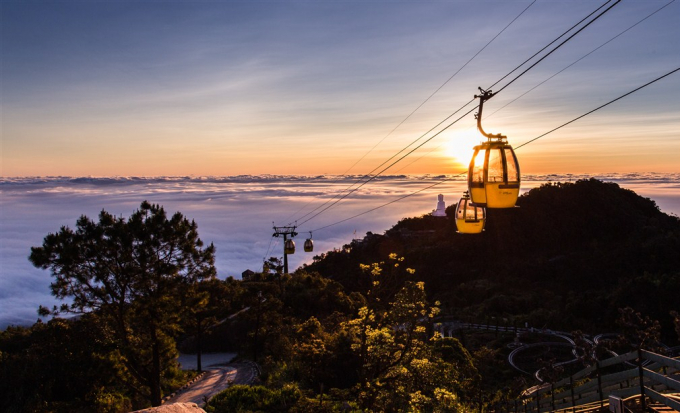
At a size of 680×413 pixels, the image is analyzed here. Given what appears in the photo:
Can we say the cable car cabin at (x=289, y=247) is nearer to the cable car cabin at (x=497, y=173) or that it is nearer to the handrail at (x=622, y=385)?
the handrail at (x=622, y=385)

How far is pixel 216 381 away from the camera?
2306 centimetres

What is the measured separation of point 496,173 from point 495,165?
11cm

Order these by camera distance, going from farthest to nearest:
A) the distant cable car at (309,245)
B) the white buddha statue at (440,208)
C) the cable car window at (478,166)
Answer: the distant cable car at (309,245) → the white buddha statue at (440,208) → the cable car window at (478,166)

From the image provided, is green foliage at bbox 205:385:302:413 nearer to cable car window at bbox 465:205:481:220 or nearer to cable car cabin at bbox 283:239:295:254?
cable car window at bbox 465:205:481:220

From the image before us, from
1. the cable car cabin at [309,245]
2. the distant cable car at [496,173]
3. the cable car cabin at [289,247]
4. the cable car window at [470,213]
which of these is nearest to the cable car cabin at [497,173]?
the distant cable car at [496,173]

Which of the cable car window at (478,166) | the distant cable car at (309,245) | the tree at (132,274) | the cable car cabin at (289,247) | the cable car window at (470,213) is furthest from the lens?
the cable car cabin at (289,247)

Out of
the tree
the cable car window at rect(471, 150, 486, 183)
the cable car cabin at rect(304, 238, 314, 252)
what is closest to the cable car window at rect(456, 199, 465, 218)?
the cable car window at rect(471, 150, 486, 183)

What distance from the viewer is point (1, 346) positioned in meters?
26.1

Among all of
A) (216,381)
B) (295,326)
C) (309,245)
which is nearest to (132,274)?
(216,381)

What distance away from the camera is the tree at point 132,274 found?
54.4 feet

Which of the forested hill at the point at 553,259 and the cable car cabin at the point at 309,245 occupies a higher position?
the cable car cabin at the point at 309,245

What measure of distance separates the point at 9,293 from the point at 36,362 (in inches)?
7249

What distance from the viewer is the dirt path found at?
20069 mm

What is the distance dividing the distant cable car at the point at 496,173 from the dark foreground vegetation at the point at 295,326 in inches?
128
